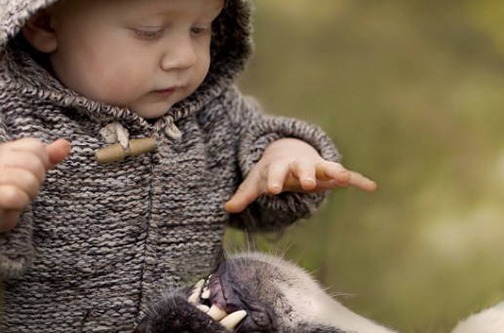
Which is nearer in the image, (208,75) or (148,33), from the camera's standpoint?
(148,33)

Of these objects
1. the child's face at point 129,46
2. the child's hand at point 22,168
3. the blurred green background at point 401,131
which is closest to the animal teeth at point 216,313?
the child's hand at point 22,168

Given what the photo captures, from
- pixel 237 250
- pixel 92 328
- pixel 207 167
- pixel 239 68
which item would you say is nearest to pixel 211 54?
pixel 239 68

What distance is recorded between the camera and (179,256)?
1812 millimetres

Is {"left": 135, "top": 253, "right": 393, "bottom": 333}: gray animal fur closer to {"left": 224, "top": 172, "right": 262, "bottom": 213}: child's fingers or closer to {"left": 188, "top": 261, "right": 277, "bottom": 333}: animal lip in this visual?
{"left": 188, "top": 261, "right": 277, "bottom": 333}: animal lip

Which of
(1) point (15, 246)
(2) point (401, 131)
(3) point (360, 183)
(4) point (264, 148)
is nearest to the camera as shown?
(1) point (15, 246)

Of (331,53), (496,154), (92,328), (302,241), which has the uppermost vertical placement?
(331,53)

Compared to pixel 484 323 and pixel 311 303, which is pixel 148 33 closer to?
pixel 311 303

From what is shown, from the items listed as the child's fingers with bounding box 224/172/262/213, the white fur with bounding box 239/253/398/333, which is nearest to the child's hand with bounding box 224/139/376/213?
the child's fingers with bounding box 224/172/262/213

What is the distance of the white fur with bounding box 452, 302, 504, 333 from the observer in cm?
174

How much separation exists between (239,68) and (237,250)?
0.26m

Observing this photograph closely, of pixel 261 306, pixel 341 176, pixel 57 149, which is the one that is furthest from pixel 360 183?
pixel 57 149

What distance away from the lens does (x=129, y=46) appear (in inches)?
66.0

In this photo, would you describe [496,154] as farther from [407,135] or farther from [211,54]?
[211,54]

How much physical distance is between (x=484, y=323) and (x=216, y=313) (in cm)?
40
